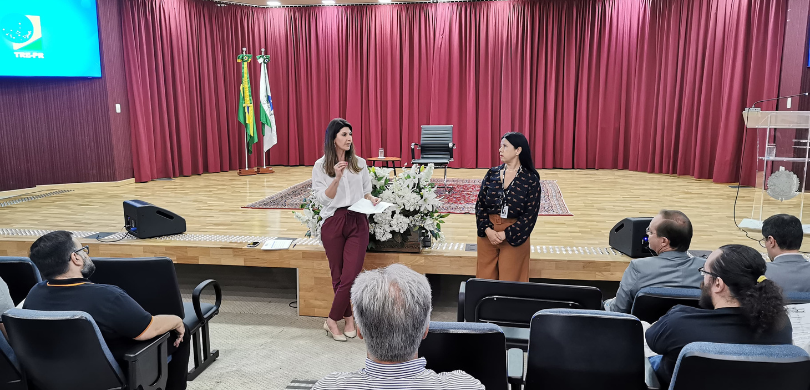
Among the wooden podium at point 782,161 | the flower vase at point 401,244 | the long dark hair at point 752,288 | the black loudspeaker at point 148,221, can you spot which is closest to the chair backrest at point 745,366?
the long dark hair at point 752,288

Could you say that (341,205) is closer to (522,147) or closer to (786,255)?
(522,147)

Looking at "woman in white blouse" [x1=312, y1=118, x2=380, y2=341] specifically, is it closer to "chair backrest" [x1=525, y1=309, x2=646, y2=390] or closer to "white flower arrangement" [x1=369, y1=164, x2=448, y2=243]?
"white flower arrangement" [x1=369, y1=164, x2=448, y2=243]

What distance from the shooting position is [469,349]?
5.28 feet

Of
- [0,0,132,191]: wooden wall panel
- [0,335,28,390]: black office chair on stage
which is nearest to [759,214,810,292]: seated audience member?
[0,335,28,390]: black office chair on stage

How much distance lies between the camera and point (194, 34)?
28.7 feet

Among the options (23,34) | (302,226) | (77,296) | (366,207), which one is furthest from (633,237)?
(23,34)

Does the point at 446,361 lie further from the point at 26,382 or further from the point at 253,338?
the point at 253,338

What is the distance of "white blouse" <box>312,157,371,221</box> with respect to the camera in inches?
121

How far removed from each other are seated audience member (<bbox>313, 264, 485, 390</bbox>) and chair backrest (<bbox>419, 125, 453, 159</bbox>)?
6618mm

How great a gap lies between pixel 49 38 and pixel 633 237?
714cm

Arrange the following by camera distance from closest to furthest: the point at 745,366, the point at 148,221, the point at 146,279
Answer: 1. the point at 745,366
2. the point at 146,279
3. the point at 148,221

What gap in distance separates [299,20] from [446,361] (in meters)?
9.23

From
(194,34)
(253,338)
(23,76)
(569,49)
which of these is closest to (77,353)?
(253,338)

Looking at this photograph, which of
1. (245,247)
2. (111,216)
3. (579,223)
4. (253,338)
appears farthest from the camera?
(111,216)
